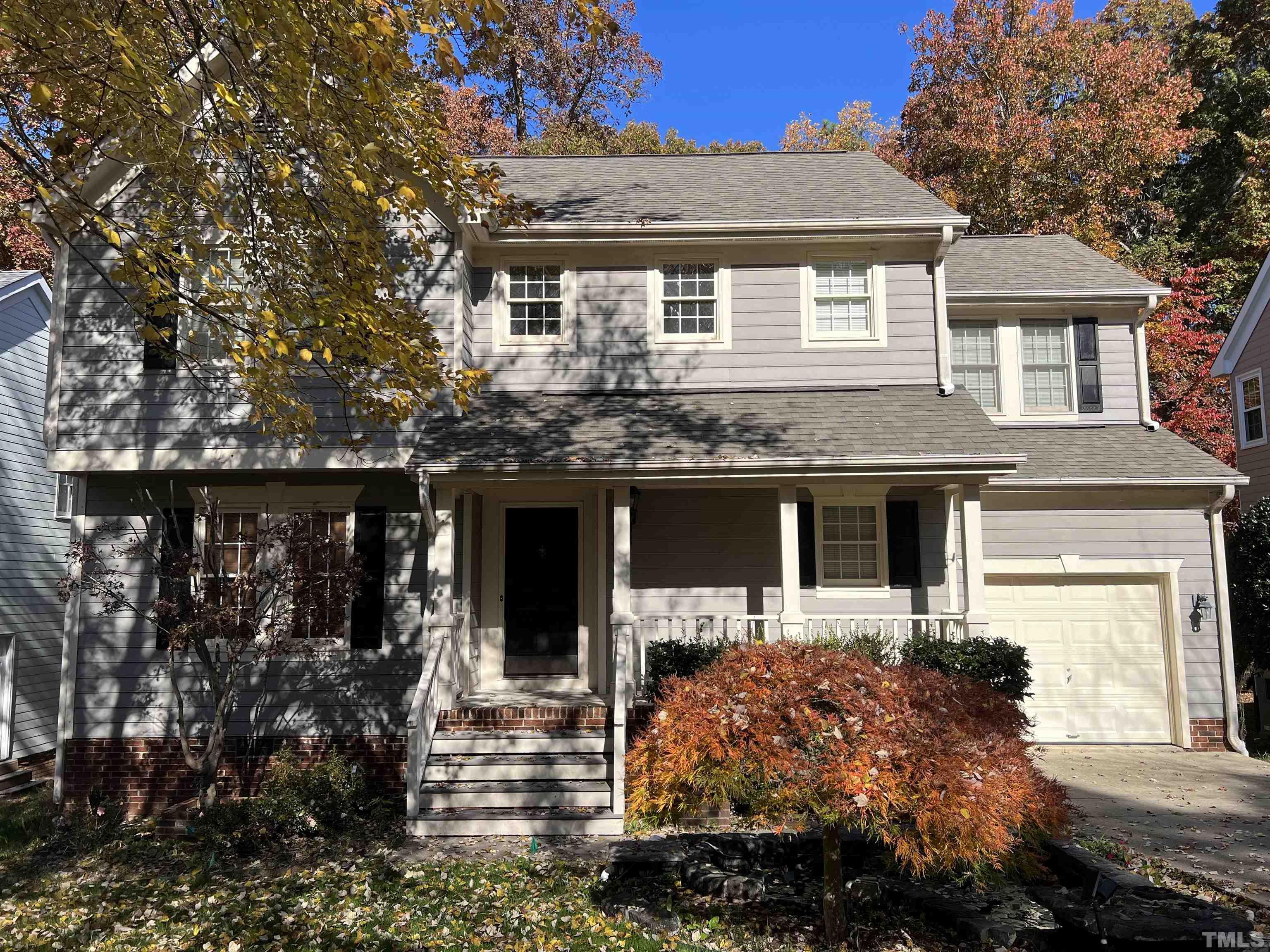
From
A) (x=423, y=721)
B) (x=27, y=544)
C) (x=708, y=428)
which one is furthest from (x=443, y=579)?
(x=27, y=544)

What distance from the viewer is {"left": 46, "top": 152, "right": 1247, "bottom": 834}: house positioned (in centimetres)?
959

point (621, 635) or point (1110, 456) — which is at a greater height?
point (1110, 456)

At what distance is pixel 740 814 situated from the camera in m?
8.71

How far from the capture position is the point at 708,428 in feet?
33.7

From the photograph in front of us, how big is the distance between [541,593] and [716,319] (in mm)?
4194

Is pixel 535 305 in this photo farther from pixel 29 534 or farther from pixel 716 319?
pixel 29 534

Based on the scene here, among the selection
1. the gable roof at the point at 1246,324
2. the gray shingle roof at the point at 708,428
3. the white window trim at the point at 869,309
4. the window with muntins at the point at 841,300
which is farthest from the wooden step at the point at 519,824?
the gable roof at the point at 1246,324

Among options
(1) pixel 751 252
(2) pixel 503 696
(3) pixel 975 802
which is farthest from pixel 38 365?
(3) pixel 975 802

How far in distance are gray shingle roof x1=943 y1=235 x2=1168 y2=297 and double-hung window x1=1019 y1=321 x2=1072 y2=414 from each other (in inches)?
24.4

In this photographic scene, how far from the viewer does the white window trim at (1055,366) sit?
1306 cm

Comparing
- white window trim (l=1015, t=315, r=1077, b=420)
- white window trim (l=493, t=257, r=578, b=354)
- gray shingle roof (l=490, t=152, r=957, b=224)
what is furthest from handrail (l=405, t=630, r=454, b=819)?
white window trim (l=1015, t=315, r=1077, b=420)

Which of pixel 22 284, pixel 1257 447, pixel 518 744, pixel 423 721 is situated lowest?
pixel 518 744

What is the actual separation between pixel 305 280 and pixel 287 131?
6.42ft

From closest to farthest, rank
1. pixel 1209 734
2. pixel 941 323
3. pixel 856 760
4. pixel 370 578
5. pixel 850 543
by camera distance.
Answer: pixel 856 760, pixel 370 578, pixel 850 543, pixel 941 323, pixel 1209 734
